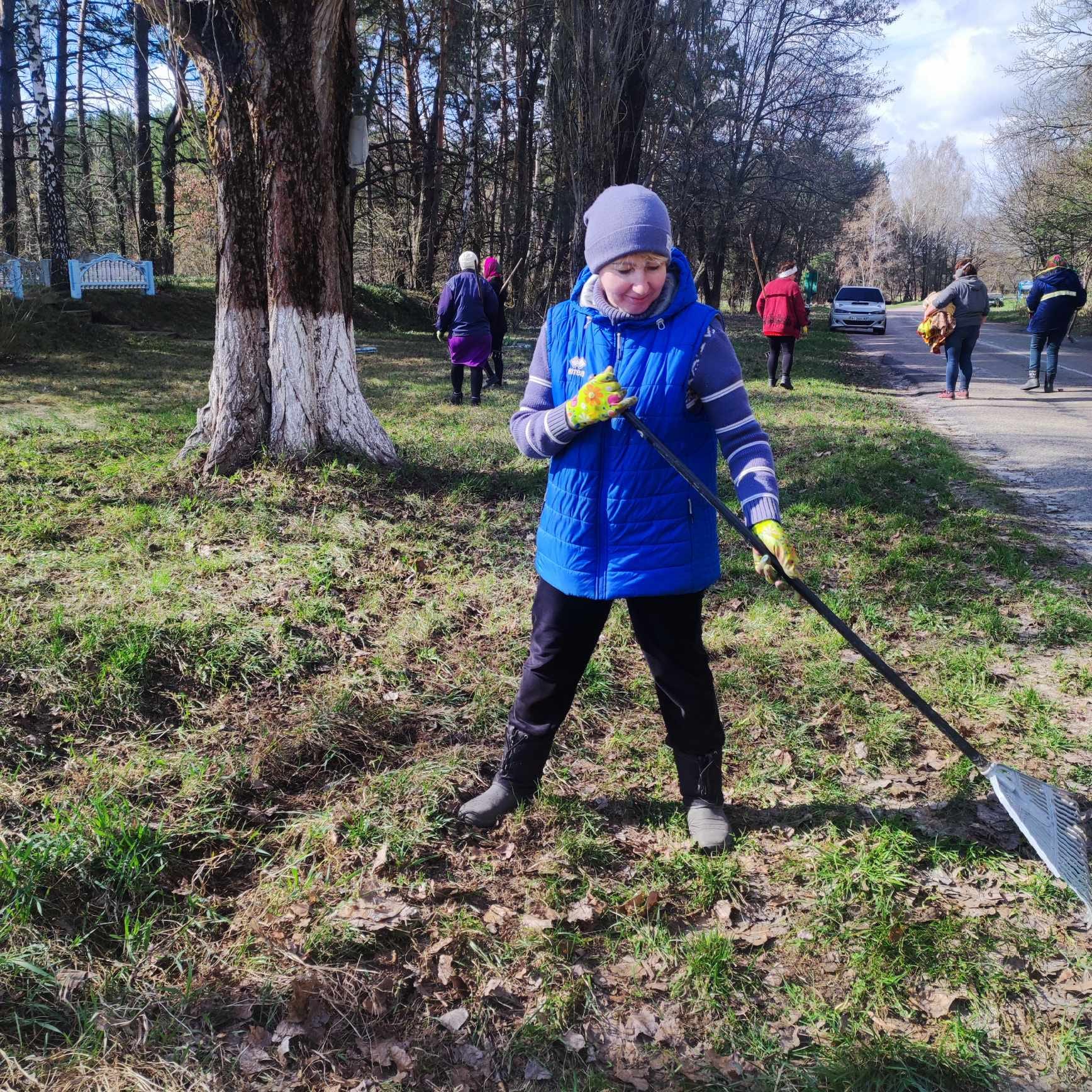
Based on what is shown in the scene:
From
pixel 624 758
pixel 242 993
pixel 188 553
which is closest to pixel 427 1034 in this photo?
pixel 242 993

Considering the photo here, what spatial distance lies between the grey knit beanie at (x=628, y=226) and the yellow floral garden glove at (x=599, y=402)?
0.32 meters

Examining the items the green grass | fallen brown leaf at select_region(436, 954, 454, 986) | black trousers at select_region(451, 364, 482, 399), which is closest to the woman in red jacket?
black trousers at select_region(451, 364, 482, 399)

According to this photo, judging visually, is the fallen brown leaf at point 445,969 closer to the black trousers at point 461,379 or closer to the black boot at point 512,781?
the black boot at point 512,781

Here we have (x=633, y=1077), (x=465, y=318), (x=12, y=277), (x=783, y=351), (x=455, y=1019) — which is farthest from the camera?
(x=12, y=277)

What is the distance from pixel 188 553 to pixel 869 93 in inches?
988

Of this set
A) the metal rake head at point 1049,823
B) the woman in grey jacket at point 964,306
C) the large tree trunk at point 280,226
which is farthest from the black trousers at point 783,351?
the metal rake head at point 1049,823

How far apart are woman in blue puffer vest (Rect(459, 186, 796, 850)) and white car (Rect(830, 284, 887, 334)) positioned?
2726 cm

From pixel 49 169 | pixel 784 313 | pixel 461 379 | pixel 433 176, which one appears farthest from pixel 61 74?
pixel 784 313

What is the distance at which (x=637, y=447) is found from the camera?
2428mm

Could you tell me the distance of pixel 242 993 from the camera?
2.17m

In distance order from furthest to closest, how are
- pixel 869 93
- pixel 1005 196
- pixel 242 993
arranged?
pixel 1005 196 < pixel 869 93 < pixel 242 993

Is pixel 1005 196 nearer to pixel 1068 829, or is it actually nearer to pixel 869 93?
pixel 869 93

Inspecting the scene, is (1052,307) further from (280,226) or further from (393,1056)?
(393,1056)

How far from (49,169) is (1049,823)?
18.4 metres
